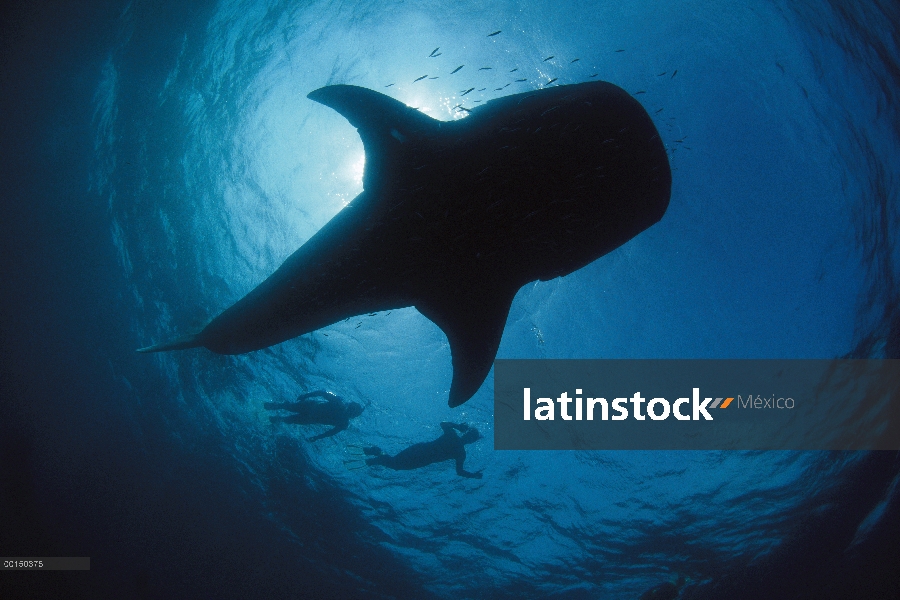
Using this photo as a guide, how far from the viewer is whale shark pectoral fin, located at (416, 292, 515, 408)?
353cm

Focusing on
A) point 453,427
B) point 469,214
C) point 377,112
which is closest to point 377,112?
point 377,112

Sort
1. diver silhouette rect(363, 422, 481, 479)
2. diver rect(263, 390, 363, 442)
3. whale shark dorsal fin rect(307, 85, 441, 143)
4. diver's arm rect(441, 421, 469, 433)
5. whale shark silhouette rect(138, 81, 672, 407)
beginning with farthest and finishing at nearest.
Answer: diver rect(263, 390, 363, 442) → diver silhouette rect(363, 422, 481, 479) → diver's arm rect(441, 421, 469, 433) → whale shark dorsal fin rect(307, 85, 441, 143) → whale shark silhouette rect(138, 81, 672, 407)

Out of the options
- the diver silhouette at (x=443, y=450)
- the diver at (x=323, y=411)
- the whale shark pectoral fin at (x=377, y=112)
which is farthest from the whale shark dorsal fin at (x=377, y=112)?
the diver at (x=323, y=411)

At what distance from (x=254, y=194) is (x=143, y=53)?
16.3 feet

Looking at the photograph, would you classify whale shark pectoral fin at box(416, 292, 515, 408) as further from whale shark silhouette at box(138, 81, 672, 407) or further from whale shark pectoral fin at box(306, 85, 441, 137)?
whale shark pectoral fin at box(306, 85, 441, 137)

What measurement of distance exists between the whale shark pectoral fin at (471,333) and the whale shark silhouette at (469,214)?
10mm

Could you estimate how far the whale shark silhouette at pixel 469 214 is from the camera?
7.54 ft

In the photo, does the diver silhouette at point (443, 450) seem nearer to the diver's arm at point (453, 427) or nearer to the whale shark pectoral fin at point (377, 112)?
the diver's arm at point (453, 427)

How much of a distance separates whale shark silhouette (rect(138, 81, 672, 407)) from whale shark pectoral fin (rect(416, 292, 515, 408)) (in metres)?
0.01

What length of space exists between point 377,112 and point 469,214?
0.98 metres

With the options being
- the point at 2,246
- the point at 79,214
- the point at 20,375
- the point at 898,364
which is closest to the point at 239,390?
the point at 79,214

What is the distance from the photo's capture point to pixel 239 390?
17.9 meters

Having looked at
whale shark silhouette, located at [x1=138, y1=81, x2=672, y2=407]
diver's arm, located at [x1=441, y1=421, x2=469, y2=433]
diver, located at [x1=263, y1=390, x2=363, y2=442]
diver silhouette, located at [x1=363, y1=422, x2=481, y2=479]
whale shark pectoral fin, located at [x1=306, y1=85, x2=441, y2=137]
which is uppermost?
whale shark pectoral fin, located at [x1=306, y1=85, x2=441, y2=137]

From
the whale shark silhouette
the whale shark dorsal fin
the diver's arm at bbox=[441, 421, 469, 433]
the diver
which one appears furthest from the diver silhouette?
the whale shark dorsal fin
